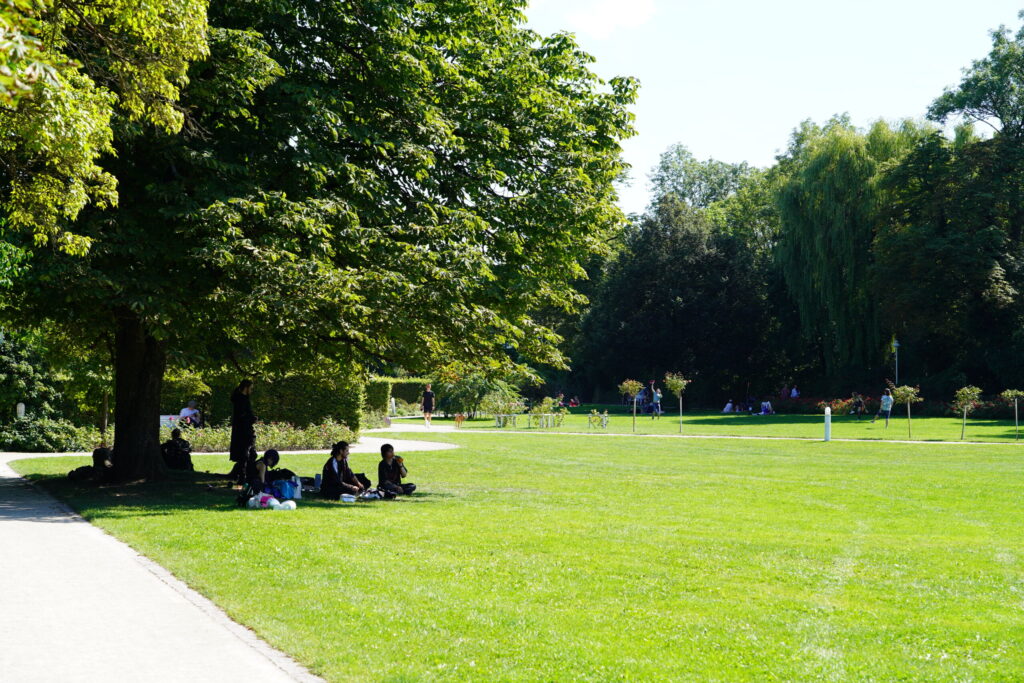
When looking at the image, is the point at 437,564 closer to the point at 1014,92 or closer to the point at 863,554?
the point at 863,554

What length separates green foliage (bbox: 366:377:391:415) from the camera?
3722 cm

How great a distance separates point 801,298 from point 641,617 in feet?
173

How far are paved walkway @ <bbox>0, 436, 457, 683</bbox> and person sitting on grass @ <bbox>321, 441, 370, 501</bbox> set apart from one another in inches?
195

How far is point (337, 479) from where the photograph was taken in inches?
613

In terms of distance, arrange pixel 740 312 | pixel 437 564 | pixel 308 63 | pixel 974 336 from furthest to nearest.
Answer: pixel 740 312 < pixel 974 336 < pixel 308 63 < pixel 437 564

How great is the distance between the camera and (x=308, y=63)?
1662cm

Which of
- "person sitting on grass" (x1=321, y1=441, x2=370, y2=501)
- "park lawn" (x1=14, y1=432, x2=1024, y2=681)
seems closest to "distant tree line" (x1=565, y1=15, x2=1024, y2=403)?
"park lawn" (x1=14, y1=432, x2=1024, y2=681)

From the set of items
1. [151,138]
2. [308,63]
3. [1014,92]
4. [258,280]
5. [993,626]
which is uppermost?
[1014,92]

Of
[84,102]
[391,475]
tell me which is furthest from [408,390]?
[84,102]

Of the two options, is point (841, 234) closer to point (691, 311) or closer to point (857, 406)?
point (857, 406)

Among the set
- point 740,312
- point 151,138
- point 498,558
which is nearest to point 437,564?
point 498,558

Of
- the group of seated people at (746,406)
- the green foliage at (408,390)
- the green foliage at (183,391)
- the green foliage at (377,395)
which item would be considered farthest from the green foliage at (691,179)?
the green foliage at (183,391)

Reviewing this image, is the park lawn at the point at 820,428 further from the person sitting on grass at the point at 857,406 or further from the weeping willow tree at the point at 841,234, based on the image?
the weeping willow tree at the point at 841,234

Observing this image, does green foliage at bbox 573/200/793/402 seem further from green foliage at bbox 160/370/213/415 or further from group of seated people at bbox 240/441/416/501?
group of seated people at bbox 240/441/416/501
